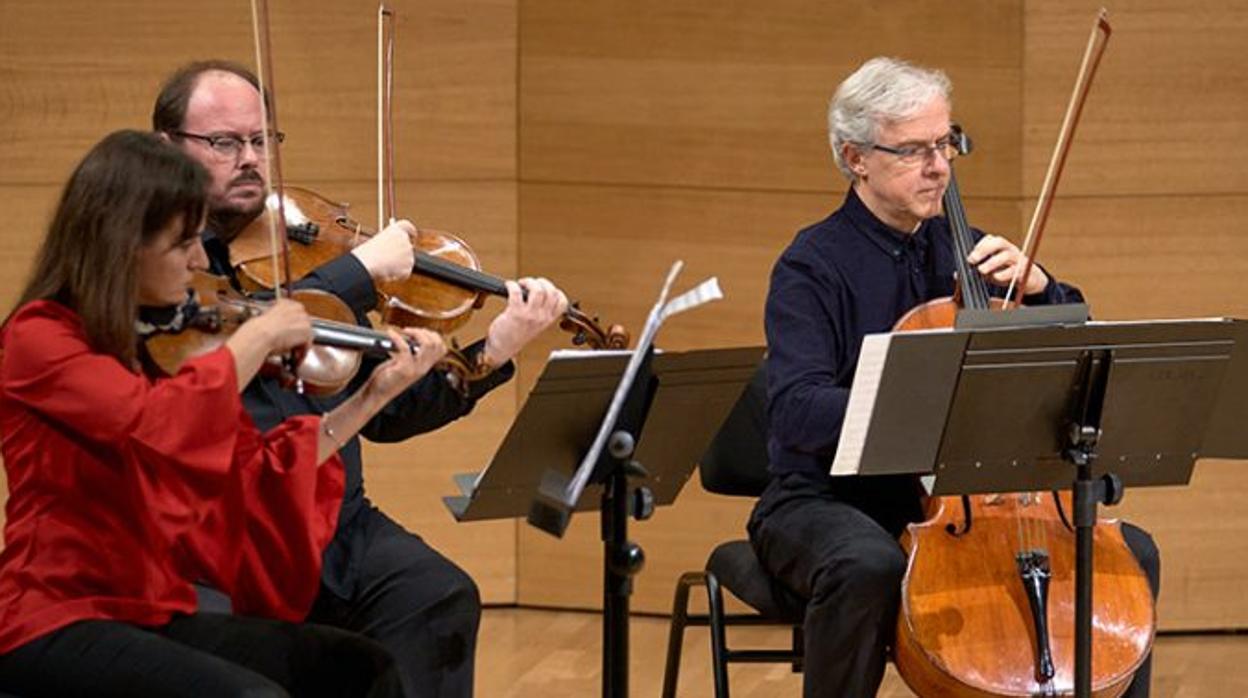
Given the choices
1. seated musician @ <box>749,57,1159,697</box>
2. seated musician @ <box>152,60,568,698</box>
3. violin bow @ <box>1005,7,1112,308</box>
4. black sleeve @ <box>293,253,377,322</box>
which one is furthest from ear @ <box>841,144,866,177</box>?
black sleeve @ <box>293,253,377,322</box>

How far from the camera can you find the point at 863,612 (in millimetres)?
3111

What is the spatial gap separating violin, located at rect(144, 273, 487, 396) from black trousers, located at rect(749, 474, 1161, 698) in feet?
2.62

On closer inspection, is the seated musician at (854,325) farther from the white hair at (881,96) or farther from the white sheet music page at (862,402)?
the white sheet music page at (862,402)

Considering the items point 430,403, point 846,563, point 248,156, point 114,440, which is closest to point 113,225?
point 114,440

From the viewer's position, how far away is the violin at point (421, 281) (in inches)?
125

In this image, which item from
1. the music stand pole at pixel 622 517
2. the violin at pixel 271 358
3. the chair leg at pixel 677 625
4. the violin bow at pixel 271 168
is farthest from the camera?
the chair leg at pixel 677 625

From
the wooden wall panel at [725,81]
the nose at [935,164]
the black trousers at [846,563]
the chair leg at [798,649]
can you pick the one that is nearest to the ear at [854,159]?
the nose at [935,164]

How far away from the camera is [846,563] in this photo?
312 cm

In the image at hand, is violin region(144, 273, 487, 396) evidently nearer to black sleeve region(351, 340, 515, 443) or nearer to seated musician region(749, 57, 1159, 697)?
black sleeve region(351, 340, 515, 443)

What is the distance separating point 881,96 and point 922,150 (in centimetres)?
11

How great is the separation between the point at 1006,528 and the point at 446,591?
2.70ft

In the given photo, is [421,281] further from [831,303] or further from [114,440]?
[114,440]

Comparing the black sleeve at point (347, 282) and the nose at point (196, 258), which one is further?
the black sleeve at point (347, 282)

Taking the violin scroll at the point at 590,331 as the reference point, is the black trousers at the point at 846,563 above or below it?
below
